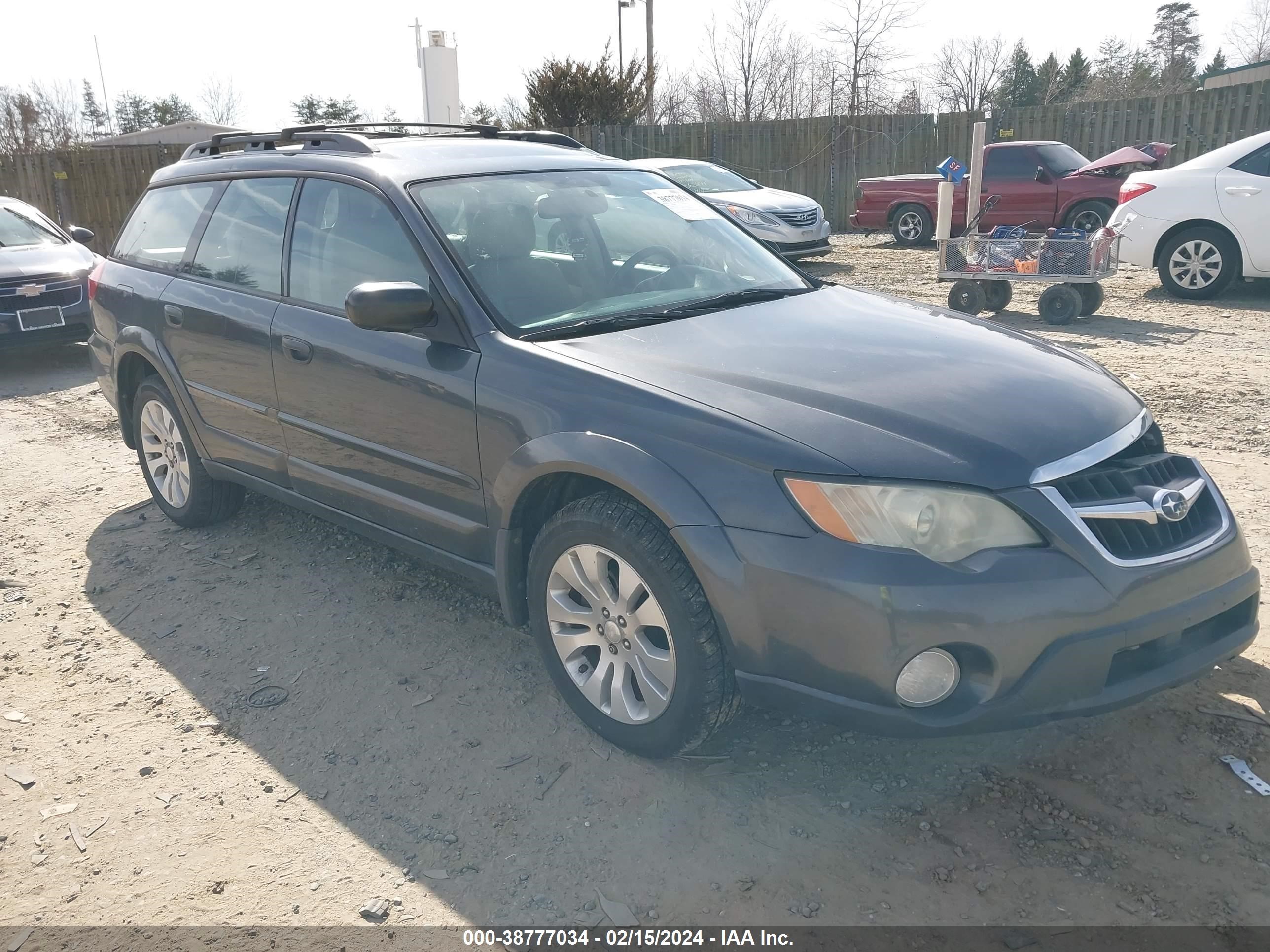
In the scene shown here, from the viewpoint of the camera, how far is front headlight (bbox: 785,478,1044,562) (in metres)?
2.48

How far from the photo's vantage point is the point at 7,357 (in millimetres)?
10531

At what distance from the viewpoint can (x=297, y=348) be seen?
3.87m

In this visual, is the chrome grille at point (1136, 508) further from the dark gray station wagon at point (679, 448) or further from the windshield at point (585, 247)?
the windshield at point (585, 247)

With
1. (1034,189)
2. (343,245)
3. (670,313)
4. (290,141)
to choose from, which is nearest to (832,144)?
(1034,189)

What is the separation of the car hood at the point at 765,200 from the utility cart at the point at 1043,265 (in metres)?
4.62

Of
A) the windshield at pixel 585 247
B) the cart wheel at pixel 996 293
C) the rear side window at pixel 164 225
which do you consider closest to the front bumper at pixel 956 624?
the windshield at pixel 585 247

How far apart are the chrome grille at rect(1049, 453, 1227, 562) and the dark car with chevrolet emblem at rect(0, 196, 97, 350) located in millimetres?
9129

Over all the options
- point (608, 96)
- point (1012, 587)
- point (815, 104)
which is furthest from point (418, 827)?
Answer: point (815, 104)

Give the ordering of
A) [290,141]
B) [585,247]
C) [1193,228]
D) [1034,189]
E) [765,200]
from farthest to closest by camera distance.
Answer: [1034,189] → [765,200] → [1193,228] → [290,141] → [585,247]

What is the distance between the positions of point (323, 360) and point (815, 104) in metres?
41.2

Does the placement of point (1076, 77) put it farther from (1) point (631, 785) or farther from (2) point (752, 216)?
(1) point (631, 785)

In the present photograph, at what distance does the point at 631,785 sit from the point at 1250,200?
940 cm

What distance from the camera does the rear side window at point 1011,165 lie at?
15.2m

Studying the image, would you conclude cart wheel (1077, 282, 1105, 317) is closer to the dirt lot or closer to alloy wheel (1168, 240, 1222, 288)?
alloy wheel (1168, 240, 1222, 288)
